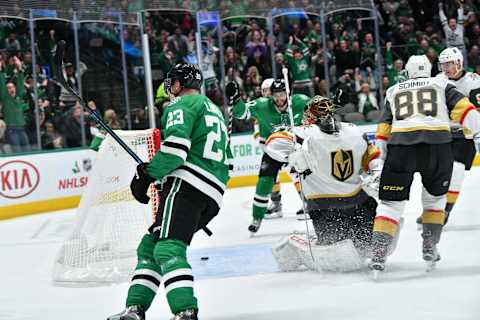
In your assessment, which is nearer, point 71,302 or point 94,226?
point 71,302

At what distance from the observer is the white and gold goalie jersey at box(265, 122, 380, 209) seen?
14.2 feet

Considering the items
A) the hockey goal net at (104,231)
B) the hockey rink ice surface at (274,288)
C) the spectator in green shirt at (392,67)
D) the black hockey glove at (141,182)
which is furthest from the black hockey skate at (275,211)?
the spectator in green shirt at (392,67)

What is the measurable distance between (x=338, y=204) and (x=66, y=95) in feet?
16.6

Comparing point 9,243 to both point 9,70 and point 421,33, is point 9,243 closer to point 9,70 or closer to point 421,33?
point 9,70

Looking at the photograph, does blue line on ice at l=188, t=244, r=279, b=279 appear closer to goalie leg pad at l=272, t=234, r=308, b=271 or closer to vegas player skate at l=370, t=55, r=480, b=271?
goalie leg pad at l=272, t=234, r=308, b=271

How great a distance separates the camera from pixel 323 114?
4301 mm

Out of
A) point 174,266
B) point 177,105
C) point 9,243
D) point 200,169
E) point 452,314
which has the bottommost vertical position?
point 9,243

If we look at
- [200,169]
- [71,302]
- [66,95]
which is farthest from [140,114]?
[200,169]

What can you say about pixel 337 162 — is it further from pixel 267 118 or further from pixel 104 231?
pixel 267 118

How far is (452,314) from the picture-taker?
324 centimetres

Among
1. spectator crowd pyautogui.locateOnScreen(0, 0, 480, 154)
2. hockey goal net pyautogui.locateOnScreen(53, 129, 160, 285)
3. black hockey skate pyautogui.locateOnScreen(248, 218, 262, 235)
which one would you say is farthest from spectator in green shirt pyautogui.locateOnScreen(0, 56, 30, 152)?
hockey goal net pyautogui.locateOnScreen(53, 129, 160, 285)

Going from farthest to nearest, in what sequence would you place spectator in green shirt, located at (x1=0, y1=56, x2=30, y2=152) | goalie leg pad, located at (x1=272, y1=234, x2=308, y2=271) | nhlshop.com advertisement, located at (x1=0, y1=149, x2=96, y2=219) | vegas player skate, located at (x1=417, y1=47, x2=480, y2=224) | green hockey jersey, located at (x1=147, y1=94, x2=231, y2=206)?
spectator in green shirt, located at (x1=0, y1=56, x2=30, y2=152), nhlshop.com advertisement, located at (x1=0, y1=149, x2=96, y2=219), vegas player skate, located at (x1=417, y1=47, x2=480, y2=224), goalie leg pad, located at (x1=272, y1=234, x2=308, y2=271), green hockey jersey, located at (x1=147, y1=94, x2=231, y2=206)

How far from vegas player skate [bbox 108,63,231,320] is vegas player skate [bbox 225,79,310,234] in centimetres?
233

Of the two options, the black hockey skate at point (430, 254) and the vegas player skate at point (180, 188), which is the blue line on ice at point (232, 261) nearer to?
the black hockey skate at point (430, 254)
